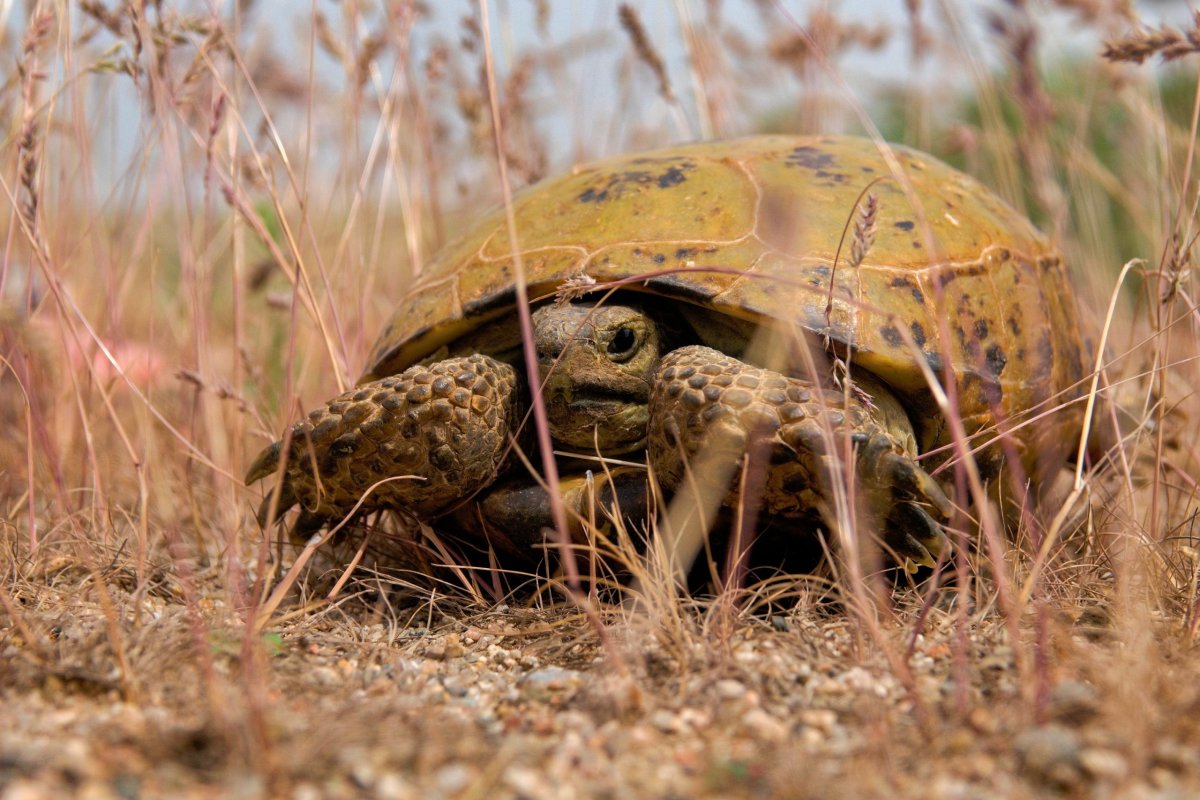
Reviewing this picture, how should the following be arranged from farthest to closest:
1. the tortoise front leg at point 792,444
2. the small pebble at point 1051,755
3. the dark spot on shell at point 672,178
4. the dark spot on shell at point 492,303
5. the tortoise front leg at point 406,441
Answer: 1. the dark spot on shell at point 672,178
2. the dark spot on shell at point 492,303
3. the tortoise front leg at point 406,441
4. the tortoise front leg at point 792,444
5. the small pebble at point 1051,755

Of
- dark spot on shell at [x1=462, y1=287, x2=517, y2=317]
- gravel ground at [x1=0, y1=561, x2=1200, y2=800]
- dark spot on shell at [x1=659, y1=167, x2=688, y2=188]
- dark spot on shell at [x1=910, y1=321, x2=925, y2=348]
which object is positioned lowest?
gravel ground at [x1=0, y1=561, x2=1200, y2=800]

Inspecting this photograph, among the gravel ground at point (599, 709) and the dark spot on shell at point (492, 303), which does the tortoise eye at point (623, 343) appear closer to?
the dark spot on shell at point (492, 303)

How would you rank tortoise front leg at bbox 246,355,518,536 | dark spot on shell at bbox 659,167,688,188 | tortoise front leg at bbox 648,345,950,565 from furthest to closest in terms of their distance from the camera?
1. dark spot on shell at bbox 659,167,688,188
2. tortoise front leg at bbox 246,355,518,536
3. tortoise front leg at bbox 648,345,950,565

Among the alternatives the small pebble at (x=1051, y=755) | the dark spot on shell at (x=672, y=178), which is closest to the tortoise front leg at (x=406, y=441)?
the dark spot on shell at (x=672, y=178)

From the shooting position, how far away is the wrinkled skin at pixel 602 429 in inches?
72.2

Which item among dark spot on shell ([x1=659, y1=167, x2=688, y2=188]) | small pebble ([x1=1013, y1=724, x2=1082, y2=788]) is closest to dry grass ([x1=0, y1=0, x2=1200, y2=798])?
small pebble ([x1=1013, y1=724, x2=1082, y2=788])

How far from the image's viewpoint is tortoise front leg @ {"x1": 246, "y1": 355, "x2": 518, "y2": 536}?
2.08 m

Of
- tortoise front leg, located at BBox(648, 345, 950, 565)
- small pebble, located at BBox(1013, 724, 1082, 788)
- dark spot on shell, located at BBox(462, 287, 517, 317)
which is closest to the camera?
small pebble, located at BBox(1013, 724, 1082, 788)

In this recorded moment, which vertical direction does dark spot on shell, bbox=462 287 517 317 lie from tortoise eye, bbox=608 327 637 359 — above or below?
above

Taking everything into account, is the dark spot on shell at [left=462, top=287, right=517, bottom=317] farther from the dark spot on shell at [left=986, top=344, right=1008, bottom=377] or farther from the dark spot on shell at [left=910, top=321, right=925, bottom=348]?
the dark spot on shell at [left=986, top=344, right=1008, bottom=377]

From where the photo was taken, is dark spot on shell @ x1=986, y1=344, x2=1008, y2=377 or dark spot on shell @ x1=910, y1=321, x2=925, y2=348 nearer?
dark spot on shell @ x1=910, y1=321, x2=925, y2=348

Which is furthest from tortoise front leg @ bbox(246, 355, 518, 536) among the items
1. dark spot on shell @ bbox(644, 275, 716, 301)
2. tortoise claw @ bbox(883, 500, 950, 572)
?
tortoise claw @ bbox(883, 500, 950, 572)

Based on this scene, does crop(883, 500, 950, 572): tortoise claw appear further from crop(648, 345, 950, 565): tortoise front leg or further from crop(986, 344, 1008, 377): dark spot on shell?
crop(986, 344, 1008, 377): dark spot on shell

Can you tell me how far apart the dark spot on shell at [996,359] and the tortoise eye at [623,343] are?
84 centimetres
